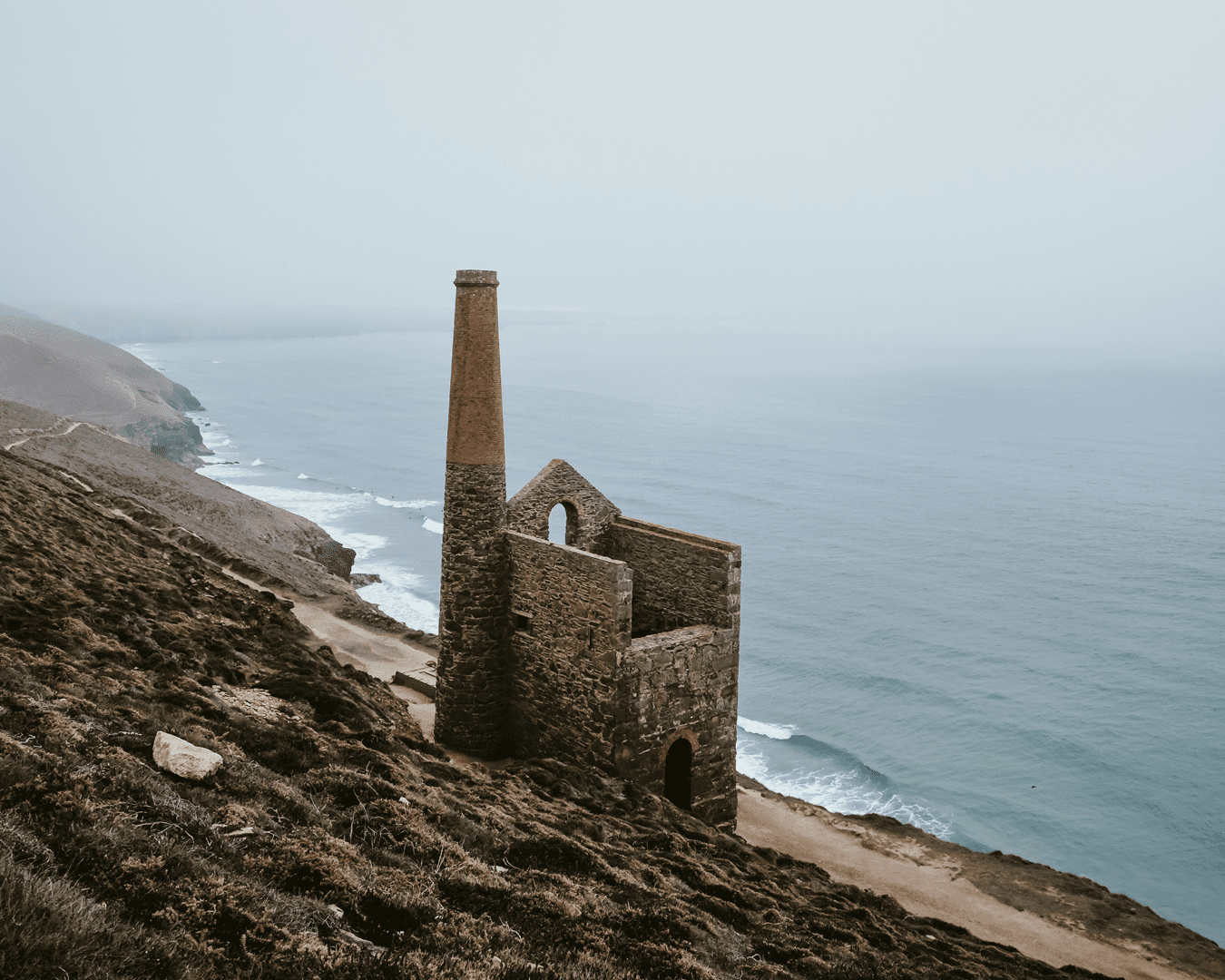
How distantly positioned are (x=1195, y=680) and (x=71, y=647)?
45.4m

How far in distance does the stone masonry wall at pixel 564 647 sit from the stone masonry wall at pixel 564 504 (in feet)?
2.94

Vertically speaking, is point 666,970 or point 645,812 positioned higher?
point 666,970

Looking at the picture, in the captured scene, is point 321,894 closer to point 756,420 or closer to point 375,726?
point 375,726

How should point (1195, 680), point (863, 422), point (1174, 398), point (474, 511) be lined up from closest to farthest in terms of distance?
point (474, 511)
point (1195, 680)
point (863, 422)
point (1174, 398)

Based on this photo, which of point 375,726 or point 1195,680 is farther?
point 1195,680

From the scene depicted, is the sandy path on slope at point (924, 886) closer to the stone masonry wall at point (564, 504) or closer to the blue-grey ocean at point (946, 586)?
the stone masonry wall at point (564, 504)

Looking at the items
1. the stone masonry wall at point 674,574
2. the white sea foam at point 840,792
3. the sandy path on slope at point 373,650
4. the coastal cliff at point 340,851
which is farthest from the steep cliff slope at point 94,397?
the stone masonry wall at point 674,574

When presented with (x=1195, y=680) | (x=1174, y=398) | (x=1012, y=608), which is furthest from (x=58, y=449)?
(x=1174, y=398)

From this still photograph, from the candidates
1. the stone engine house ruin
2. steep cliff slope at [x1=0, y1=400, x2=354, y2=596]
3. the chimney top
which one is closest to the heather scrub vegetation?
the stone engine house ruin

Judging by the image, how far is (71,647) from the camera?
11.8 meters

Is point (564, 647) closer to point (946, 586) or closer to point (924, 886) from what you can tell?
point (924, 886)

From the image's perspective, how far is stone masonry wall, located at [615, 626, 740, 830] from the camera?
16531 millimetres

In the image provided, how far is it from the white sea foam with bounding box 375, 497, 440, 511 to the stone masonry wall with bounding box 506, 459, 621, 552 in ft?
182

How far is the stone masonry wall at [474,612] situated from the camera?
1791 centimetres
